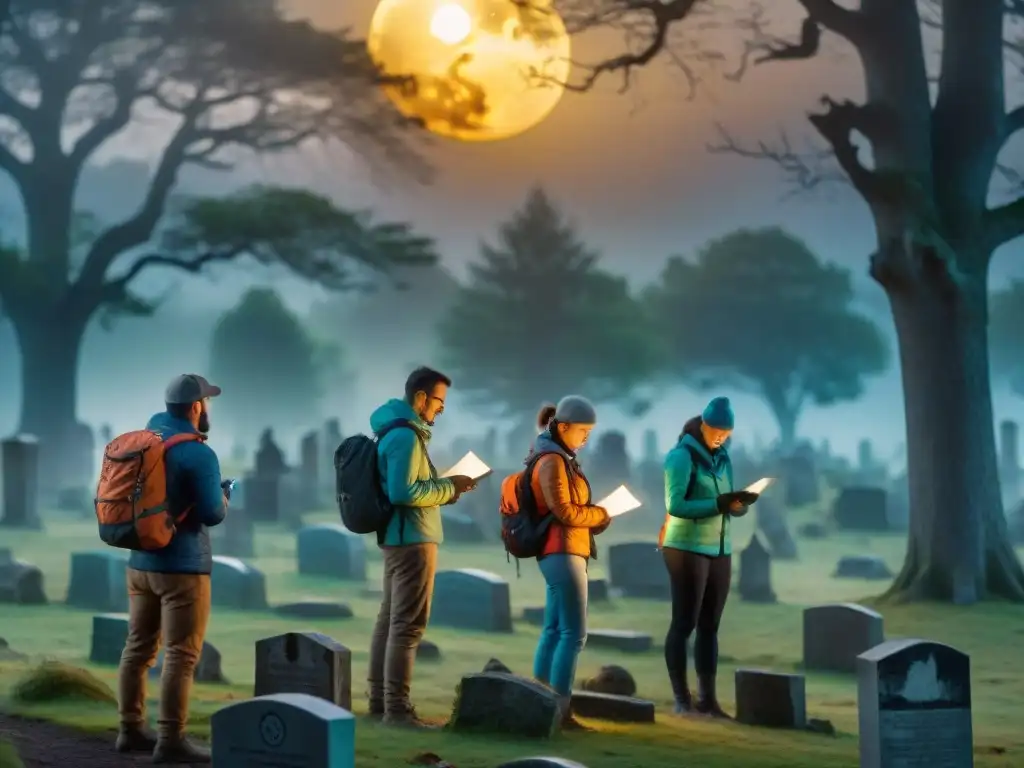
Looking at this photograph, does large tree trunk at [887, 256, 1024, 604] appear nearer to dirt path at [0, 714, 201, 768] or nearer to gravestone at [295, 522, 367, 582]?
gravestone at [295, 522, 367, 582]

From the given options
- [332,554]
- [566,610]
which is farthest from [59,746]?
[332,554]

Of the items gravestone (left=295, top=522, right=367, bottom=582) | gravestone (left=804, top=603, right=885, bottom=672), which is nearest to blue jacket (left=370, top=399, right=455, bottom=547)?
gravestone (left=804, top=603, right=885, bottom=672)

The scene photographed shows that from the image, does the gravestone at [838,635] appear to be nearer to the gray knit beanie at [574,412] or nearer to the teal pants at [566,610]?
the teal pants at [566,610]

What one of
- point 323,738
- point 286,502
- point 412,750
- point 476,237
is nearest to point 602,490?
point 286,502

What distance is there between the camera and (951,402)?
645 inches

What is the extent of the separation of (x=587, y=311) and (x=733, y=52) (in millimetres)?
11511

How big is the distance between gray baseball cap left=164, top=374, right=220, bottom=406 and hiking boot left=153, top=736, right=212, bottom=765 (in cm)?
158

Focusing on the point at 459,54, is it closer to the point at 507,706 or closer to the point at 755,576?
the point at 755,576

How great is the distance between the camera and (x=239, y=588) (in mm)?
15664

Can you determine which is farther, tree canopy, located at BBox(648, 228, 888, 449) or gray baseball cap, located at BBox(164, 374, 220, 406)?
tree canopy, located at BBox(648, 228, 888, 449)

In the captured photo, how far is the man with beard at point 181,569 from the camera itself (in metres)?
7.37

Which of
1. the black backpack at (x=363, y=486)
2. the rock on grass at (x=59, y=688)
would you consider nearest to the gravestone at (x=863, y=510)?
the rock on grass at (x=59, y=688)

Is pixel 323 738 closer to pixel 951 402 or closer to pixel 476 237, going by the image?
pixel 951 402

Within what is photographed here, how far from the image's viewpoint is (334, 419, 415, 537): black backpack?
27.6ft
